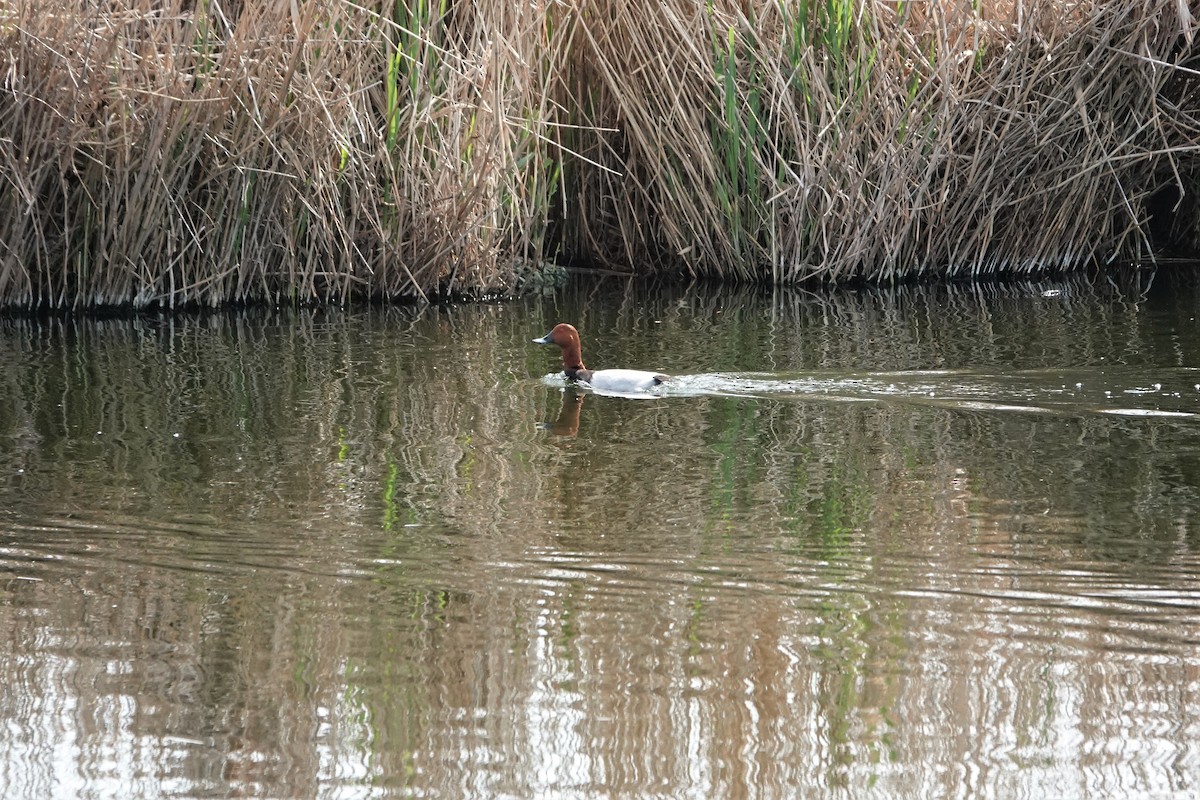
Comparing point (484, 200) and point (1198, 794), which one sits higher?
point (484, 200)

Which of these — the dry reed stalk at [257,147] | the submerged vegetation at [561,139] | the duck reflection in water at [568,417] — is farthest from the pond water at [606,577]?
the submerged vegetation at [561,139]

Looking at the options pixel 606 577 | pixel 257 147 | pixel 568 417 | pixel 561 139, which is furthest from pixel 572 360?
pixel 561 139

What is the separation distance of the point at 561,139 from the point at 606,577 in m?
7.82

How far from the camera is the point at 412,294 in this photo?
10578 millimetres

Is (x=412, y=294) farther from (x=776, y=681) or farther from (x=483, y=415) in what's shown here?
(x=776, y=681)

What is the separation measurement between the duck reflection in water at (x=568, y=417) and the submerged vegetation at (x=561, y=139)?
9.04 ft

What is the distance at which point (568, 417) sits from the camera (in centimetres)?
704

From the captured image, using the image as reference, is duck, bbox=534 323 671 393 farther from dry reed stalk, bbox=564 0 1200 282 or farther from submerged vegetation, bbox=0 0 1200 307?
dry reed stalk, bbox=564 0 1200 282

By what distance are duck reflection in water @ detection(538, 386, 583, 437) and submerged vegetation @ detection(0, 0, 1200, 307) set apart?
9.04ft

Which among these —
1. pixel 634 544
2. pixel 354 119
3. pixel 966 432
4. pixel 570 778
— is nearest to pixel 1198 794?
pixel 570 778

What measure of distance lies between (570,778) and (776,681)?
65cm

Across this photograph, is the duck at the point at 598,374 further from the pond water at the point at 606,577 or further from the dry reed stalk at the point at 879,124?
the dry reed stalk at the point at 879,124

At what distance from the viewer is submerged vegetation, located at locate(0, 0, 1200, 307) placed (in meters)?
9.20

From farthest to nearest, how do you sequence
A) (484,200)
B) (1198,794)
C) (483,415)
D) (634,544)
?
(484,200) < (483,415) < (634,544) < (1198,794)
